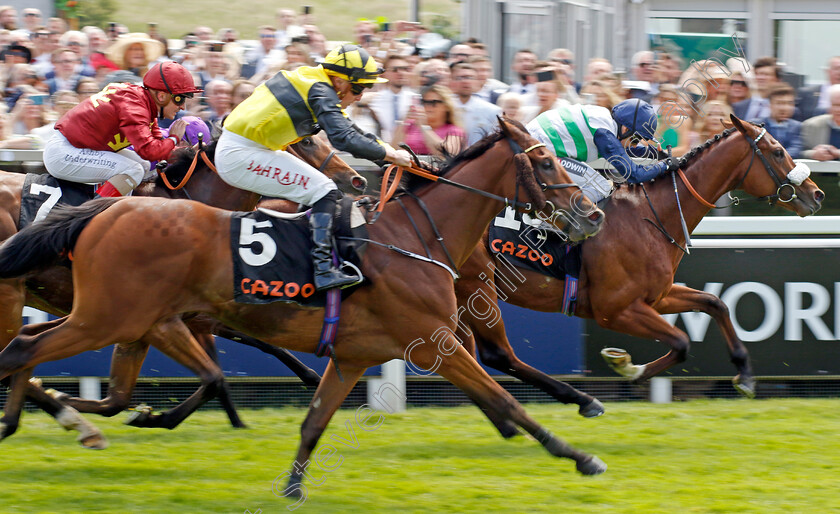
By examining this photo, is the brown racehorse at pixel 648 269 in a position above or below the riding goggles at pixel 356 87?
below

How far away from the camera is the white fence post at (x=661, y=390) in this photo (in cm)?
665

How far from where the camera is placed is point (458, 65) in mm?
7324

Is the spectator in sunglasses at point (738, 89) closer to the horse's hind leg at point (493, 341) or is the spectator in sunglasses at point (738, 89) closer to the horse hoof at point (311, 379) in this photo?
the horse's hind leg at point (493, 341)

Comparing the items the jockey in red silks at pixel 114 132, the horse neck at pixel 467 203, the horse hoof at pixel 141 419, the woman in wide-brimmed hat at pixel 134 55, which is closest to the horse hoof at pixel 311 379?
the horse hoof at pixel 141 419

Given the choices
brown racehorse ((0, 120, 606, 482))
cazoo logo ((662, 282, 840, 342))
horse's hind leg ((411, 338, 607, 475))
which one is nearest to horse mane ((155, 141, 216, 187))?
brown racehorse ((0, 120, 606, 482))

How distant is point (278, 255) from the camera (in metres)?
4.45

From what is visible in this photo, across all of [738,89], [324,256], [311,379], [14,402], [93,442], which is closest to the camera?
[324,256]

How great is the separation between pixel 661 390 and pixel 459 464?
2034 mm

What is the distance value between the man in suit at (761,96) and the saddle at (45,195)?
4777mm

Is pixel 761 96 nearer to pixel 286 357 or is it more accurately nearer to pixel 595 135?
pixel 595 135

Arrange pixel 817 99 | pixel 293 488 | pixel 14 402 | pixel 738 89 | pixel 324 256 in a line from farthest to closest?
pixel 817 99, pixel 738 89, pixel 14 402, pixel 293 488, pixel 324 256

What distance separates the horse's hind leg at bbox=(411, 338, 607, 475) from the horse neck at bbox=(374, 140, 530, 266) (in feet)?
1.55

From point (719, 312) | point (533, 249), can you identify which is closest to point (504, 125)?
point (533, 249)

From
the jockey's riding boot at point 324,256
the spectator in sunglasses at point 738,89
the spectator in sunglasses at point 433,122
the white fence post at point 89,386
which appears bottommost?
the white fence post at point 89,386
